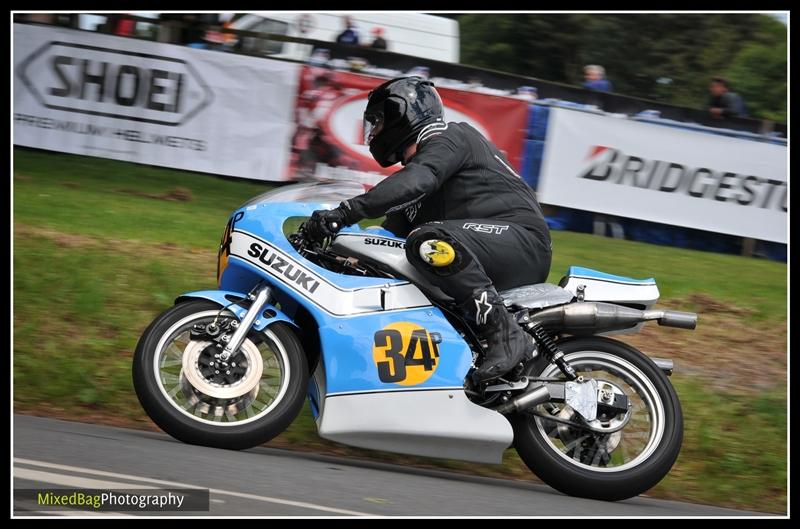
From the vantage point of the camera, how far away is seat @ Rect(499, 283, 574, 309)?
5.53 metres

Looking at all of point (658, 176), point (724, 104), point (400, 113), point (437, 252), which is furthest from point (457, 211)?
point (724, 104)

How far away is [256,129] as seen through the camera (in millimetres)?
12039

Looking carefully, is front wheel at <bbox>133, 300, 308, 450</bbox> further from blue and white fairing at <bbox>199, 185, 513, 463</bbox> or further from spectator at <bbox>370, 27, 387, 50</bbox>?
A: spectator at <bbox>370, 27, 387, 50</bbox>

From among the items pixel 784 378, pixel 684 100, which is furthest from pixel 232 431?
pixel 684 100

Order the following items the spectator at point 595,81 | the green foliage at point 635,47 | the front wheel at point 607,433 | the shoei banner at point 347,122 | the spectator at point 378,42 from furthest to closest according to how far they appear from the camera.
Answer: the green foliage at point 635,47 < the spectator at point 378,42 < the spectator at point 595,81 < the shoei banner at point 347,122 < the front wheel at point 607,433

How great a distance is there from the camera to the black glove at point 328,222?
5.34 metres

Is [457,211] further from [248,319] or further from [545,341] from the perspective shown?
[248,319]

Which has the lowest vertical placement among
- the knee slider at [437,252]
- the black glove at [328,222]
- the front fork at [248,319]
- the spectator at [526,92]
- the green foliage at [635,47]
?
the green foliage at [635,47]

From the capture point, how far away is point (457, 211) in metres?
5.66

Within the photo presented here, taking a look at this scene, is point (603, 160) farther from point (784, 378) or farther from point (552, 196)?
point (784, 378)

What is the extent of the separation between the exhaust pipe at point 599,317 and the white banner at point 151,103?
695cm

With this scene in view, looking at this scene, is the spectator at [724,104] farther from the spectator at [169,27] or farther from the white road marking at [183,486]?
the white road marking at [183,486]

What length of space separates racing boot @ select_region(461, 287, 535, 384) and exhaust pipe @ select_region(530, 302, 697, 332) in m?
0.20

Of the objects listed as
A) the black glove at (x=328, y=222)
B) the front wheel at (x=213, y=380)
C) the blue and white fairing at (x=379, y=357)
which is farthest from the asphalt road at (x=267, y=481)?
the black glove at (x=328, y=222)
